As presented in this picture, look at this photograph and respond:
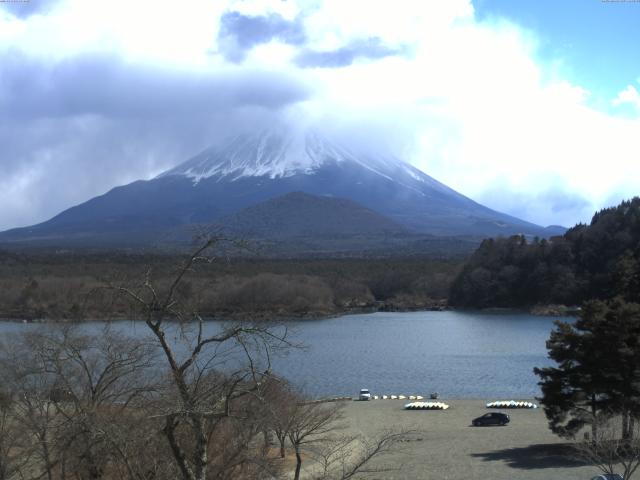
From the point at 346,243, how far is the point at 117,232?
39.7m

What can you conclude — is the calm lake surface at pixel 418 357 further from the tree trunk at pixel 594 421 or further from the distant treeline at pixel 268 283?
the tree trunk at pixel 594 421

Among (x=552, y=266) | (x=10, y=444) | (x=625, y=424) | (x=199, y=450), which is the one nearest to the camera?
(x=199, y=450)

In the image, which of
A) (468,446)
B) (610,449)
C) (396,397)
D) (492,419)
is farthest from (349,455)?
(396,397)

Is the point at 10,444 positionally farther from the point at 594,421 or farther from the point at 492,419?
the point at 492,419

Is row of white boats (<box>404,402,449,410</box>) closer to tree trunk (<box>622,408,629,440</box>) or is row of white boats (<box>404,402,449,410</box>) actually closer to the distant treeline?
tree trunk (<box>622,408,629,440</box>)

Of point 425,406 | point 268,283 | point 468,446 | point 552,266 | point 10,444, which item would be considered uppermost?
point 552,266

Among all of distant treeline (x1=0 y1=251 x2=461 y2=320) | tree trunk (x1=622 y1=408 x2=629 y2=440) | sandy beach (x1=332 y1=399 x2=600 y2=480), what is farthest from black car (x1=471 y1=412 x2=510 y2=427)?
distant treeline (x1=0 y1=251 x2=461 y2=320)

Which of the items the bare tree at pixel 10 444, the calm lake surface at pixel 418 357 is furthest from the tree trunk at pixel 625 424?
the bare tree at pixel 10 444

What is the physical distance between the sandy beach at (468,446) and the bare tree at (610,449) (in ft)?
2.22

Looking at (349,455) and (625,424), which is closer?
(625,424)

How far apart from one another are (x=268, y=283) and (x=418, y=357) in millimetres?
31154

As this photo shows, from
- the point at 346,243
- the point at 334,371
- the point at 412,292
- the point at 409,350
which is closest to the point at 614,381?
the point at 334,371

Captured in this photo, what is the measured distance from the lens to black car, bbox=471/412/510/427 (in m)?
23.5

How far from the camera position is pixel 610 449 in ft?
47.1
